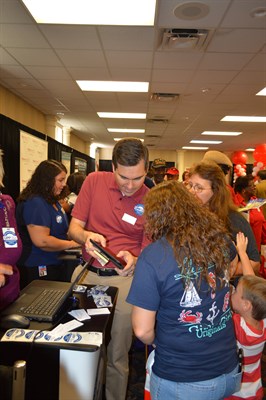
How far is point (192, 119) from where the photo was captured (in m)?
6.91

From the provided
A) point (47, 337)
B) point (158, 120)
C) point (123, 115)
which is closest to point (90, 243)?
point (47, 337)

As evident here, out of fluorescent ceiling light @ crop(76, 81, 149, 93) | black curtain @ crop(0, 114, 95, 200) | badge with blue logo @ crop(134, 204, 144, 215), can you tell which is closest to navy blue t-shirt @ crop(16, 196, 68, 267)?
badge with blue logo @ crop(134, 204, 144, 215)

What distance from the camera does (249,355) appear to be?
1444 mm

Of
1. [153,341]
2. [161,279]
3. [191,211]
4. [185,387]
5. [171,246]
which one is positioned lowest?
[185,387]

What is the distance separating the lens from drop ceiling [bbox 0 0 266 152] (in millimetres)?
2742

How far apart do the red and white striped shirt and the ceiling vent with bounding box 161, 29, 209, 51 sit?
2718 millimetres

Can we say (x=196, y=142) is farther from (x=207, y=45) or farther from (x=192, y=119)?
(x=207, y=45)

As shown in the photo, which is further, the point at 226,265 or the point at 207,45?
the point at 207,45

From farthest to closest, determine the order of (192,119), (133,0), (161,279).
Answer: (192,119) → (133,0) → (161,279)

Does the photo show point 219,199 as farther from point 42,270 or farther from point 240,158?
point 240,158

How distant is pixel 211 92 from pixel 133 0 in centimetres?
272

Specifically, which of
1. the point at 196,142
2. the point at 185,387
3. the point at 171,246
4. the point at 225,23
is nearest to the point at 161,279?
the point at 171,246

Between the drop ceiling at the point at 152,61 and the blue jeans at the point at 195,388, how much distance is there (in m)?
2.68

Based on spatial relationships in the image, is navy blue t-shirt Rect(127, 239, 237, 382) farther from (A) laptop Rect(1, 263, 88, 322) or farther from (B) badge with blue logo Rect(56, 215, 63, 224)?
(B) badge with blue logo Rect(56, 215, 63, 224)
